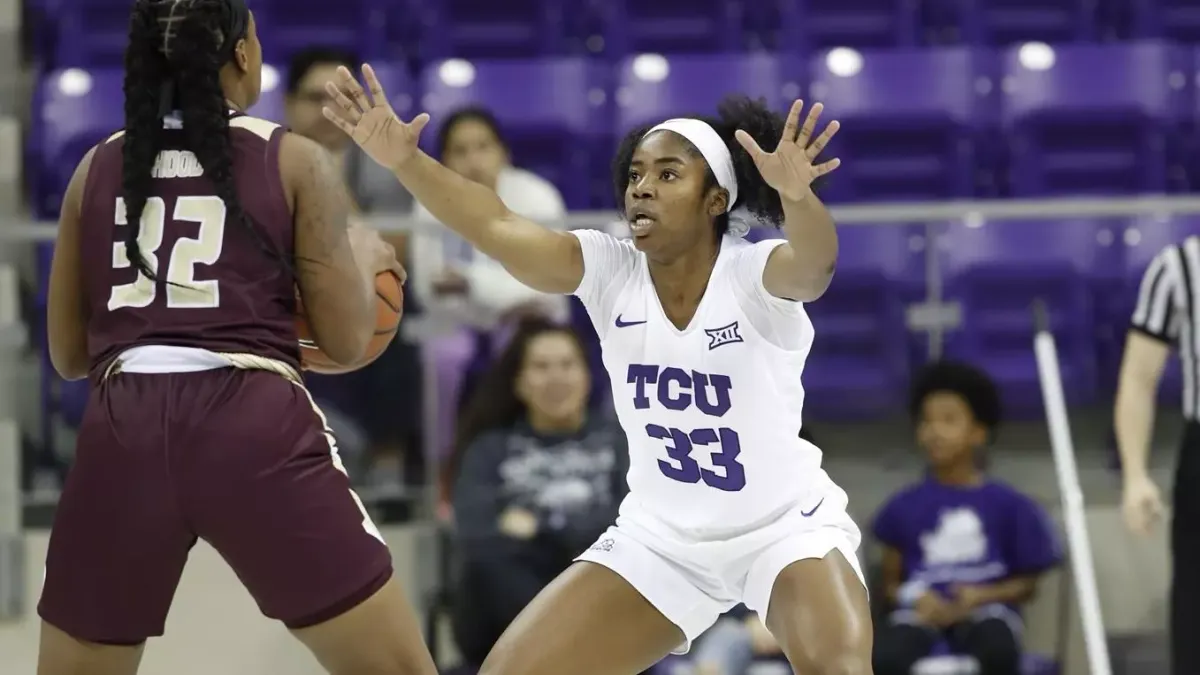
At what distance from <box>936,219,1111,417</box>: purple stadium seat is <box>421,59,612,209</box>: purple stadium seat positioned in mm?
2048

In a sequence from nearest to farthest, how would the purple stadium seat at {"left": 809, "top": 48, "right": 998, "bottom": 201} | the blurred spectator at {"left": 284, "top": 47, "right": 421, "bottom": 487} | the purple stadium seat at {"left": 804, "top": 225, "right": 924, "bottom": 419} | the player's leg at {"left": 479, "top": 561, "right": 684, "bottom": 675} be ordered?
the player's leg at {"left": 479, "top": 561, "right": 684, "bottom": 675}, the blurred spectator at {"left": 284, "top": 47, "right": 421, "bottom": 487}, the purple stadium seat at {"left": 804, "top": 225, "right": 924, "bottom": 419}, the purple stadium seat at {"left": 809, "top": 48, "right": 998, "bottom": 201}

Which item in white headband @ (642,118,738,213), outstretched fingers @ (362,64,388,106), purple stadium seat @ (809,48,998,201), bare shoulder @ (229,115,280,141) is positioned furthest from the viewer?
purple stadium seat @ (809,48,998,201)

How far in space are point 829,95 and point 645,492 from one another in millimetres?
3677

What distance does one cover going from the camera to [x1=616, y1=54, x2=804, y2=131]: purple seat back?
7215 mm

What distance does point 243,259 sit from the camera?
3.12m

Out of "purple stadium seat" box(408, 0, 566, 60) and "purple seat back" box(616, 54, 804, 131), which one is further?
"purple stadium seat" box(408, 0, 566, 60)

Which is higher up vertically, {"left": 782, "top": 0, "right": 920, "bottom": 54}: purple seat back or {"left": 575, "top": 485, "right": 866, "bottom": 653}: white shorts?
{"left": 782, "top": 0, "right": 920, "bottom": 54}: purple seat back

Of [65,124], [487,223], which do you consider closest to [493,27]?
[65,124]

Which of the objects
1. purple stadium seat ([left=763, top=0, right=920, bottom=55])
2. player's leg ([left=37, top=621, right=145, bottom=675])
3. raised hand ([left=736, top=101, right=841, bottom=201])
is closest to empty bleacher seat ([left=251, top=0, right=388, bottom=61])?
purple stadium seat ([left=763, top=0, right=920, bottom=55])

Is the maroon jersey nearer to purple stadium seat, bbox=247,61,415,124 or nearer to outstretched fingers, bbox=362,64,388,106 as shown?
outstretched fingers, bbox=362,64,388,106

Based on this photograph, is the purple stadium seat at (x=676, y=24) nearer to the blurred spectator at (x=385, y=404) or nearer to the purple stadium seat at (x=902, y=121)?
the purple stadium seat at (x=902, y=121)

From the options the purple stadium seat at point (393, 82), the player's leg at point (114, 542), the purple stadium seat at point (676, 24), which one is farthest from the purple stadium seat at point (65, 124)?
the player's leg at point (114, 542)

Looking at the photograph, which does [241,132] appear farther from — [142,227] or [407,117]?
[407,117]

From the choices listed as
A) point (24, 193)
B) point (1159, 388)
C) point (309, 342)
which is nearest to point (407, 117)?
point (24, 193)
